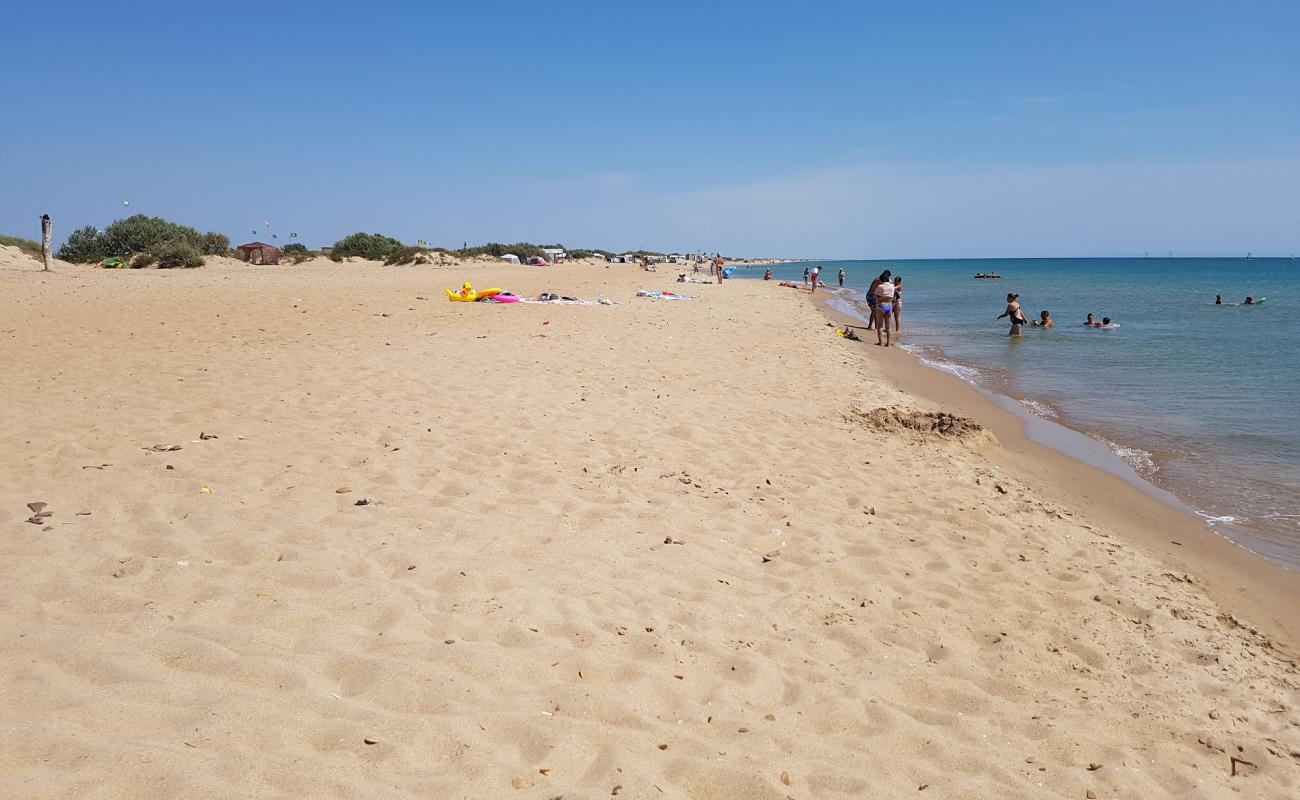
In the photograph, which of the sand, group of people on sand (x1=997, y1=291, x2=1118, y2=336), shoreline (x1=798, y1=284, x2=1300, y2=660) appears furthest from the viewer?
group of people on sand (x1=997, y1=291, x2=1118, y2=336)

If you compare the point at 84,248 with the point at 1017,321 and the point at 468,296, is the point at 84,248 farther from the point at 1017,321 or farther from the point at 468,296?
the point at 1017,321

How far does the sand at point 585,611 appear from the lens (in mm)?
2543

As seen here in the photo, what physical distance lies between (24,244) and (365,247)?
809 inches

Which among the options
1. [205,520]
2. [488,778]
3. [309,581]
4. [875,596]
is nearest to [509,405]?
[205,520]

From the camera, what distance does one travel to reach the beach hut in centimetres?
4106

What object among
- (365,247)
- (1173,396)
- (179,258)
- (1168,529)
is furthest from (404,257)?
(1168,529)

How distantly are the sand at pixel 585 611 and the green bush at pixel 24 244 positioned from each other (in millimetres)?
32480

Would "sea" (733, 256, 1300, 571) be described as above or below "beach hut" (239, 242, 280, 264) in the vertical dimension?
below

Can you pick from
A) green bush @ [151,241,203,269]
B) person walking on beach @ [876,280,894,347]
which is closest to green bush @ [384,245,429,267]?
green bush @ [151,241,203,269]

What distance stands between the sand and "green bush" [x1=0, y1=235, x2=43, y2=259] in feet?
107

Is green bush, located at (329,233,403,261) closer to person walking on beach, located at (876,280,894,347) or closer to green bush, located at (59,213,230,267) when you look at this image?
green bush, located at (59,213,230,267)

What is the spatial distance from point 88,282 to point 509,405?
20.1 m

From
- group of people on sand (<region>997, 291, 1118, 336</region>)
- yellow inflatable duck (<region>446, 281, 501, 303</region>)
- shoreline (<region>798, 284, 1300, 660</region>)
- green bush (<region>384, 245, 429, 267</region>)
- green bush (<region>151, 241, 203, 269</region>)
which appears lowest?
shoreline (<region>798, 284, 1300, 660</region>)

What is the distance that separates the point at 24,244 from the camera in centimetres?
3409
